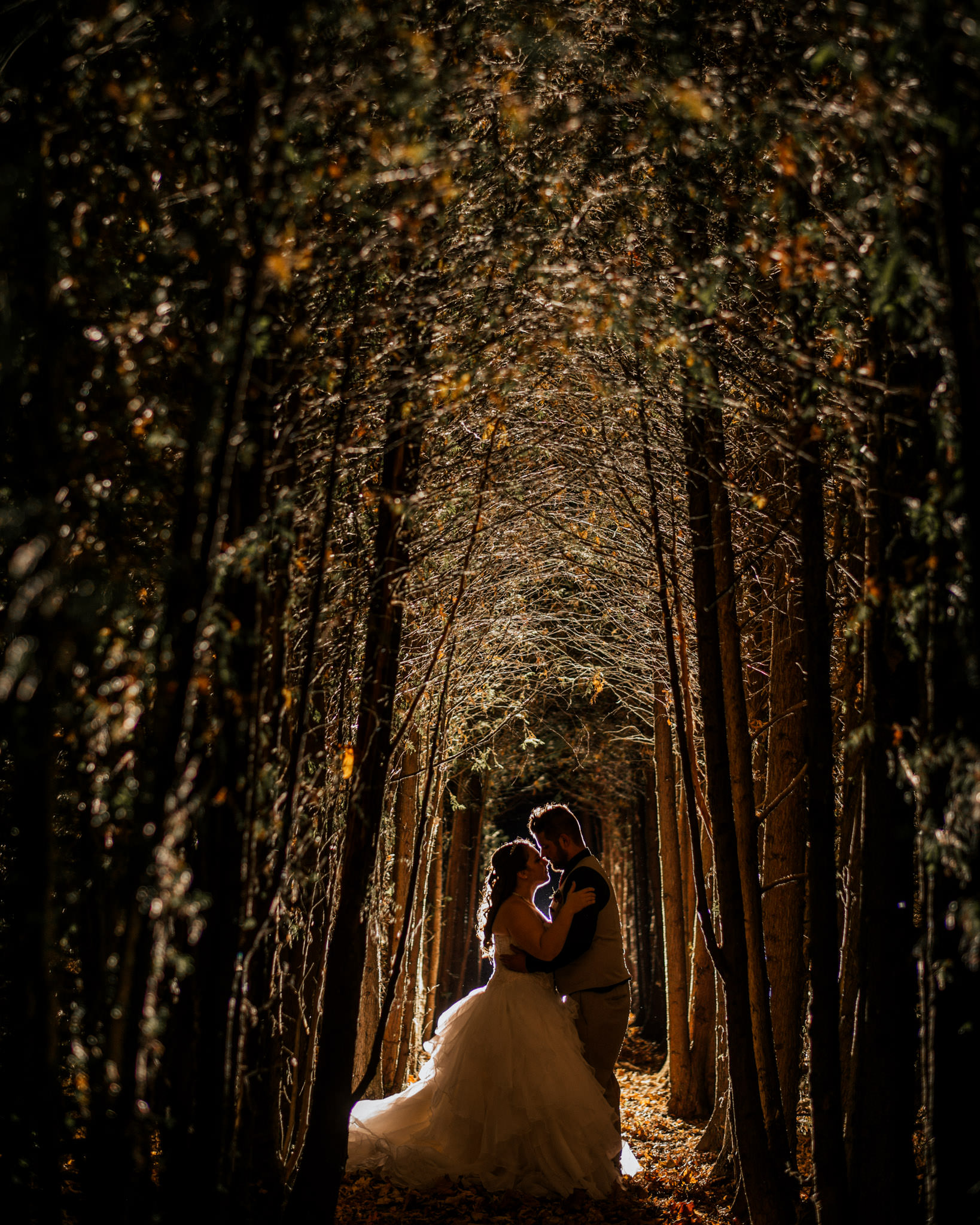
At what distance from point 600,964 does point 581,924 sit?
11.2 inches

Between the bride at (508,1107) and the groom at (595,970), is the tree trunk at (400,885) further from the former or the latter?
the groom at (595,970)

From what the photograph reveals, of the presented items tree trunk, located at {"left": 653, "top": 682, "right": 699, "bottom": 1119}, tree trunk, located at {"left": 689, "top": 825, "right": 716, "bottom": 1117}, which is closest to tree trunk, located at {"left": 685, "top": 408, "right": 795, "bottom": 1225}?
tree trunk, located at {"left": 689, "top": 825, "right": 716, "bottom": 1117}

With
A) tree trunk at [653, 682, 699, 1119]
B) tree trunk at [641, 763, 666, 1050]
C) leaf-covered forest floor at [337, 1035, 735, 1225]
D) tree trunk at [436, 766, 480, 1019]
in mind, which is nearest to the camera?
leaf-covered forest floor at [337, 1035, 735, 1225]

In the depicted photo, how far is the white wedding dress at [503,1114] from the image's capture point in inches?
180

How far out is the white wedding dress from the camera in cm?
458

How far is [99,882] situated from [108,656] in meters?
0.70

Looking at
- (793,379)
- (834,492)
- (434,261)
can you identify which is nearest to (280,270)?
(434,261)

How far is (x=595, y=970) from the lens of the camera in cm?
523

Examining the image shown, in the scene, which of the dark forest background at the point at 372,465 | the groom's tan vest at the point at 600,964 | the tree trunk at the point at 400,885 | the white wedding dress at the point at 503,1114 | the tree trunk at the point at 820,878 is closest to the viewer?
the dark forest background at the point at 372,465

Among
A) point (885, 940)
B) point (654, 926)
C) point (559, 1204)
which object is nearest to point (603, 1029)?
point (559, 1204)

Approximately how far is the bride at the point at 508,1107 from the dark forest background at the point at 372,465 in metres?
0.71

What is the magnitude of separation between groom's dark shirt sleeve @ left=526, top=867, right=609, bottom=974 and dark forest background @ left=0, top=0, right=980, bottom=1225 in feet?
3.06

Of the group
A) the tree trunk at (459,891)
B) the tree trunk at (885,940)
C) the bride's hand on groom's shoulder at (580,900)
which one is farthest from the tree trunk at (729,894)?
the tree trunk at (459,891)

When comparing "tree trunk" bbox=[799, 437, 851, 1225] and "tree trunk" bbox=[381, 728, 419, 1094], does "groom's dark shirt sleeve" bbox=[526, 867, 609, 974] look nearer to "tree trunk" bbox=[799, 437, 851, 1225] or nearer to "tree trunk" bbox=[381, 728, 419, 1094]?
"tree trunk" bbox=[381, 728, 419, 1094]
